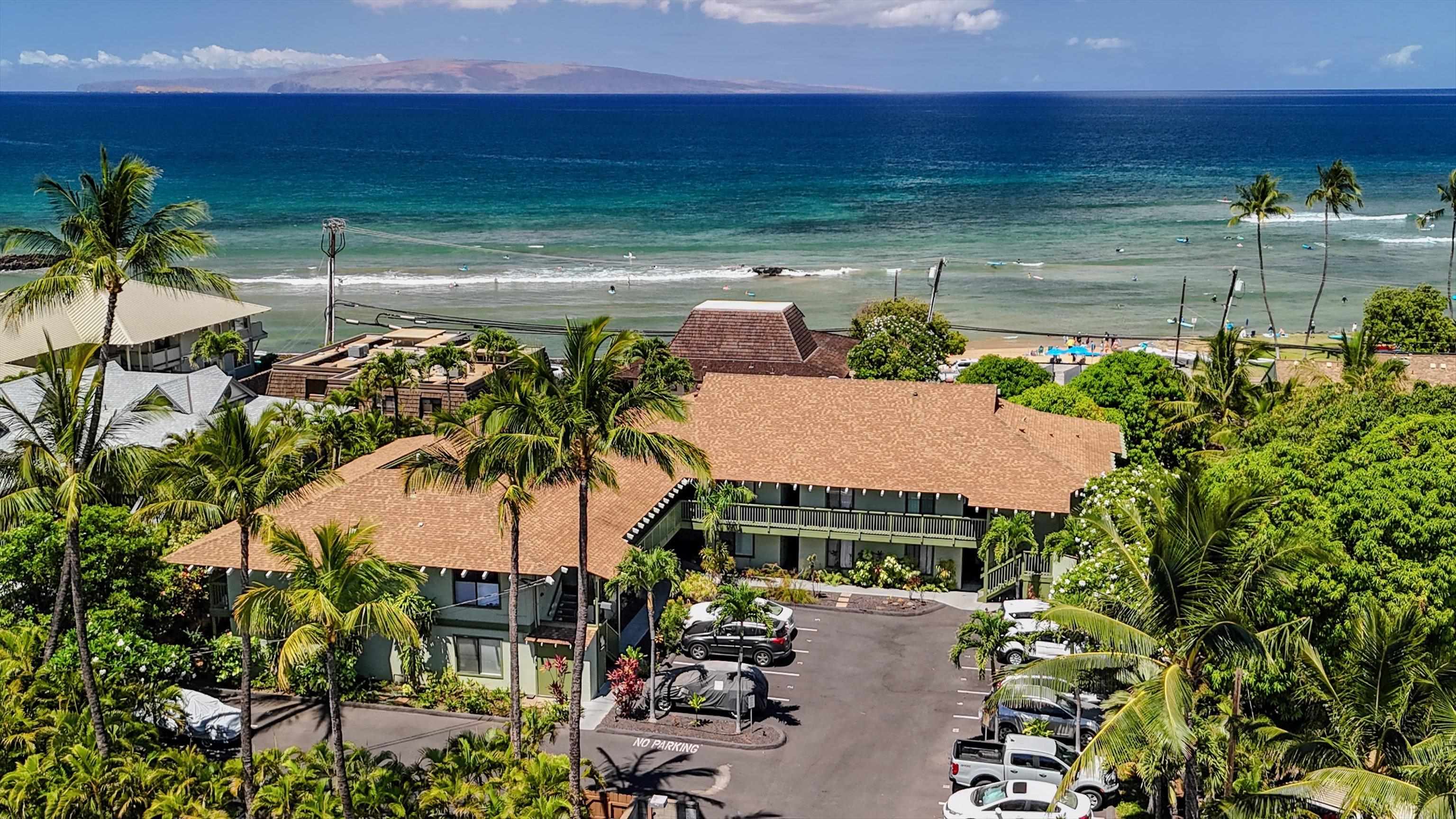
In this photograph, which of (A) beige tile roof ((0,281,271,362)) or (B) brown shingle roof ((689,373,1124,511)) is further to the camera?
(A) beige tile roof ((0,281,271,362))

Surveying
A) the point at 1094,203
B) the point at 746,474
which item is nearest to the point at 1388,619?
Answer: the point at 746,474

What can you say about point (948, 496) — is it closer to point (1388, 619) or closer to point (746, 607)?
point (746, 607)

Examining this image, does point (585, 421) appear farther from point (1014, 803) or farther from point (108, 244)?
point (1014, 803)

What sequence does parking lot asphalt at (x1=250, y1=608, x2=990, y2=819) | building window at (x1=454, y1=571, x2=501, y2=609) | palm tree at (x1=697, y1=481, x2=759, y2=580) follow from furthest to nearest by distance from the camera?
1. palm tree at (x1=697, y1=481, x2=759, y2=580)
2. building window at (x1=454, y1=571, x2=501, y2=609)
3. parking lot asphalt at (x1=250, y1=608, x2=990, y2=819)

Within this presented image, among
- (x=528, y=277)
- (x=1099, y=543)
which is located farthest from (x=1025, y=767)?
(x=528, y=277)

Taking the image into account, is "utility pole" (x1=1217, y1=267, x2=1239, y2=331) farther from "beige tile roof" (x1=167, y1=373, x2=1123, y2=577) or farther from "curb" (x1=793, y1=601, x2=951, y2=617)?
"curb" (x1=793, y1=601, x2=951, y2=617)

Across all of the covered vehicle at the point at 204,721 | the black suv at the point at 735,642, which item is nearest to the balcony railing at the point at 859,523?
the black suv at the point at 735,642

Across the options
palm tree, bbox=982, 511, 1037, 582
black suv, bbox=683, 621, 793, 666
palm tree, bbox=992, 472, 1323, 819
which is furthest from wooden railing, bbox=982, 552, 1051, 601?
palm tree, bbox=992, 472, 1323, 819
